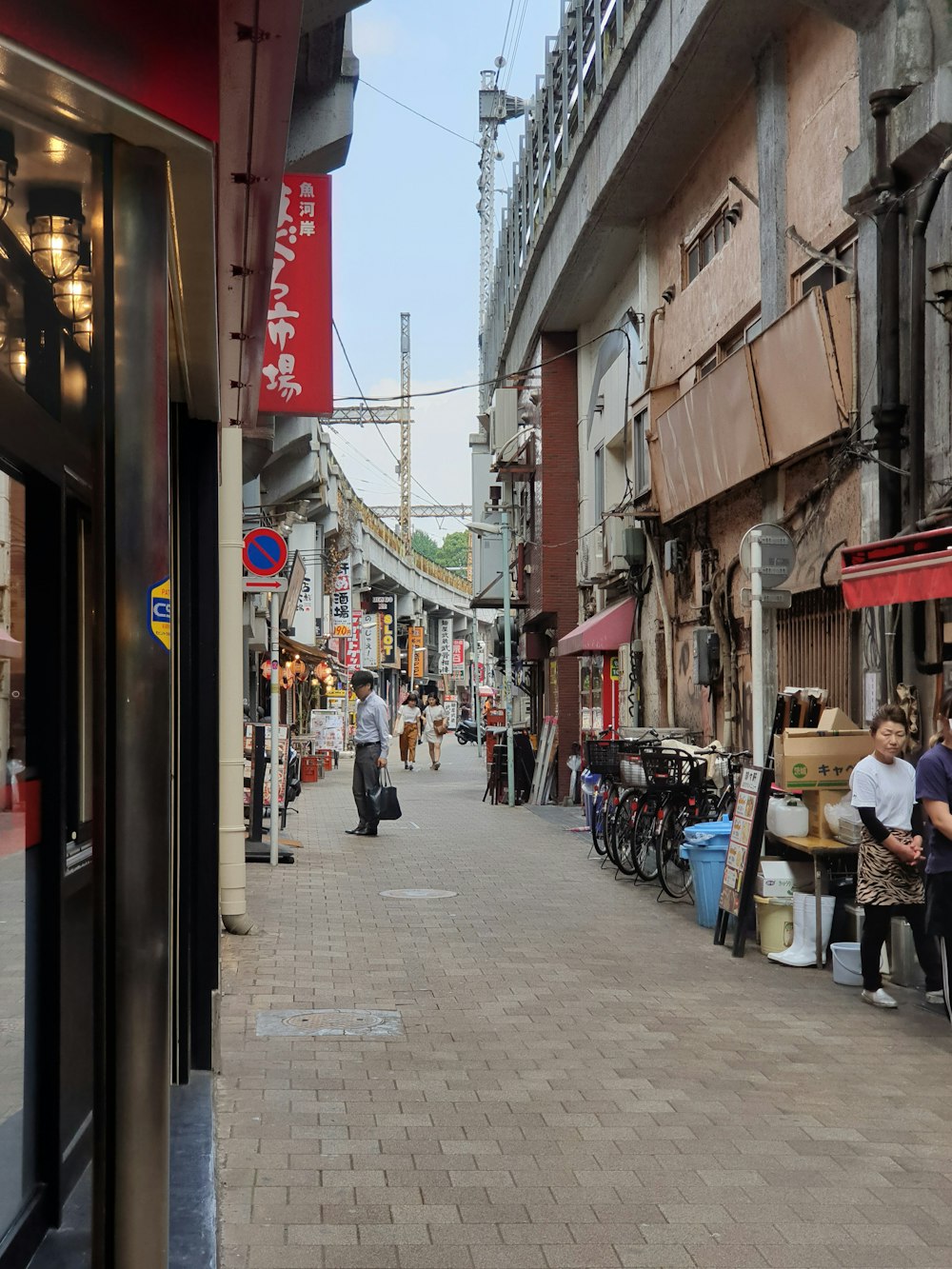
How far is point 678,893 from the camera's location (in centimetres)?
1372

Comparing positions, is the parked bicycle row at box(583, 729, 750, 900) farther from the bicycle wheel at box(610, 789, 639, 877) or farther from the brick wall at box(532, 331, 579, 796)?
the brick wall at box(532, 331, 579, 796)

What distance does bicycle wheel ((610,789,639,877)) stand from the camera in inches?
583

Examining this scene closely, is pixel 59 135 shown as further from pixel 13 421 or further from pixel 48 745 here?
pixel 48 745

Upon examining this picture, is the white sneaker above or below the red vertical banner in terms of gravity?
below

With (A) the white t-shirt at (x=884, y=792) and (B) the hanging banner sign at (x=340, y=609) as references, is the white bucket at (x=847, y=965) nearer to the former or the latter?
(A) the white t-shirt at (x=884, y=792)

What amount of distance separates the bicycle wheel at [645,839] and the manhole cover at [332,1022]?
6083 millimetres

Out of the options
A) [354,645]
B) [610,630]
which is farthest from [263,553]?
[354,645]

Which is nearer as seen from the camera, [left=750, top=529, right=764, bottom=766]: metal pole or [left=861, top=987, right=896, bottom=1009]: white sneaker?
[left=861, top=987, right=896, bottom=1009]: white sneaker

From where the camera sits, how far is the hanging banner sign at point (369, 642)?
56450 millimetres

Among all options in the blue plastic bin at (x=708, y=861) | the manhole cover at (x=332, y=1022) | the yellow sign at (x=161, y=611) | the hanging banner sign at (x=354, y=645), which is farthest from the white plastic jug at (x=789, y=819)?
the hanging banner sign at (x=354, y=645)

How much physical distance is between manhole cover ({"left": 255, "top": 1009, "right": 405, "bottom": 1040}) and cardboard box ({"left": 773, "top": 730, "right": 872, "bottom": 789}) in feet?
11.8

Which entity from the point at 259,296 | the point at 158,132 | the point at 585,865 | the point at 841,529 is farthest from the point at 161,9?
the point at 585,865

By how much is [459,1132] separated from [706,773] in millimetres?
9108

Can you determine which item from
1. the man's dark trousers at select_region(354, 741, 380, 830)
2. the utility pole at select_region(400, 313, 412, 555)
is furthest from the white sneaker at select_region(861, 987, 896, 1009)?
the utility pole at select_region(400, 313, 412, 555)
